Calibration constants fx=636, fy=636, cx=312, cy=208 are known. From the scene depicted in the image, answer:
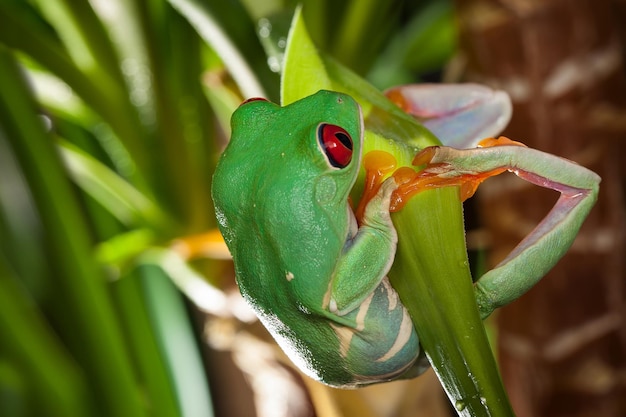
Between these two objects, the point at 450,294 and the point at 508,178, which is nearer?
the point at 450,294

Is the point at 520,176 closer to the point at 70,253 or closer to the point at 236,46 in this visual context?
the point at 236,46

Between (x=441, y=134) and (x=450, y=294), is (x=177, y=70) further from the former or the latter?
(x=450, y=294)

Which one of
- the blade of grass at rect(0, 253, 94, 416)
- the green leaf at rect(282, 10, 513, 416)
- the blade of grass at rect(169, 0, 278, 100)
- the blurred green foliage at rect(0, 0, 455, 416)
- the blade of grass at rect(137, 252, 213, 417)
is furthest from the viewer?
the blade of grass at rect(137, 252, 213, 417)

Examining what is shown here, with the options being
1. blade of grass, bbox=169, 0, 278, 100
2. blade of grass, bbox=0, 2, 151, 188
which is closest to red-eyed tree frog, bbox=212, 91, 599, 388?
blade of grass, bbox=169, 0, 278, 100

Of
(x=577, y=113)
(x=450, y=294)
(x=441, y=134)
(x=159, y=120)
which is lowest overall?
(x=450, y=294)

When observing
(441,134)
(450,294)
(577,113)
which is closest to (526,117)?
(577,113)

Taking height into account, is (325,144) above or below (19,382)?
below

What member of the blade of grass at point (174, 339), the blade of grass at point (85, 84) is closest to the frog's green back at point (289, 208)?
the blade of grass at point (85, 84)

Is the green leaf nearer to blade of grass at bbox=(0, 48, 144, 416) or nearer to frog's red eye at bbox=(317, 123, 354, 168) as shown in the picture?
frog's red eye at bbox=(317, 123, 354, 168)
